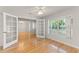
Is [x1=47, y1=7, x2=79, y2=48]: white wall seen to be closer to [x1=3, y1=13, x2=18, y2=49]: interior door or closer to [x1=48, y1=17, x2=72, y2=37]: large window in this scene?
[x1=48, y1=17, x2=72, y2=37]: large window

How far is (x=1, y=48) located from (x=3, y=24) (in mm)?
805

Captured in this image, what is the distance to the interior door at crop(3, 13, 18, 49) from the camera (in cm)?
293

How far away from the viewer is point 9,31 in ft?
9.78

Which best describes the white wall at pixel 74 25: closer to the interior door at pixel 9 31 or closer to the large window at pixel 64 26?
the large window at pixel 64 26

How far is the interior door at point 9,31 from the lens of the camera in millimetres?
2930

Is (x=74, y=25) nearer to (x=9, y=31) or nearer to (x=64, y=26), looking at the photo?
(x=64, y=26)

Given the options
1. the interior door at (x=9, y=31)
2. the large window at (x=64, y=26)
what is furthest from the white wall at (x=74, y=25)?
the interior door at (x=9, y=31)

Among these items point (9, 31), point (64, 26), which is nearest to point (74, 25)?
point (64, 26)

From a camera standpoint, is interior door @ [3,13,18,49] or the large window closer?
the large window

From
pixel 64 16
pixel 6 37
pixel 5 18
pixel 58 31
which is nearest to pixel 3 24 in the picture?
pixel 5 18

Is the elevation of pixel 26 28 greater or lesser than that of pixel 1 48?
greater

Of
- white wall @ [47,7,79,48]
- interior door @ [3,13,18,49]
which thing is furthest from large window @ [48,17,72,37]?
interior door @ [3,13,18,49]

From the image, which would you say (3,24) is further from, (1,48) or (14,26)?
(1,48)
